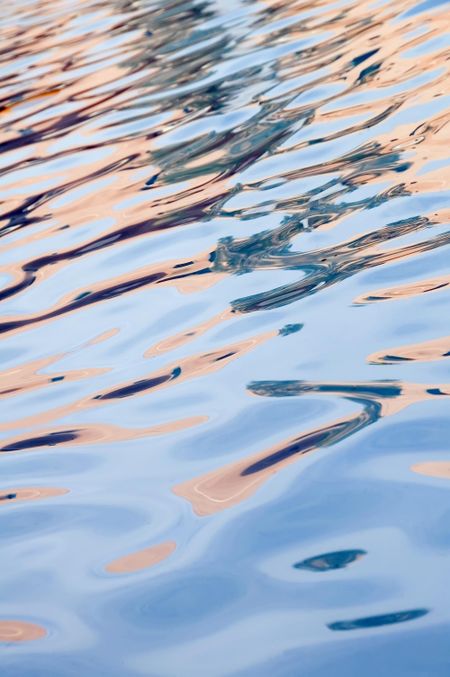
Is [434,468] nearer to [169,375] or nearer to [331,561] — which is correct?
[331,561]

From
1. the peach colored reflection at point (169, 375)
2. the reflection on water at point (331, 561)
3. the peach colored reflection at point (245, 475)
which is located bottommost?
the reflection on water at point (331, 561)

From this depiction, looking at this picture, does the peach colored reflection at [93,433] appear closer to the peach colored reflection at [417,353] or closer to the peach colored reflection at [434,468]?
the peach colored reflection at [417,353]

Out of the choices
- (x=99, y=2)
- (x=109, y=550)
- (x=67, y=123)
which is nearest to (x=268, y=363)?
(x=109, y=550)

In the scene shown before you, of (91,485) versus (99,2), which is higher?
(99,2)

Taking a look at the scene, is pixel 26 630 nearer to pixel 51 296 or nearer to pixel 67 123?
pixel 51 296

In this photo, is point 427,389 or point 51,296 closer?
point 427,389

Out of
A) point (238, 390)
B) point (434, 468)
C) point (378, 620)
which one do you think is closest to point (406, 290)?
point (238, 390)

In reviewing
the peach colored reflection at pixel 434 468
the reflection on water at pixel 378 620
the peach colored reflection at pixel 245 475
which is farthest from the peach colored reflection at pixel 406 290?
the reflection on water at pixel 378 620
